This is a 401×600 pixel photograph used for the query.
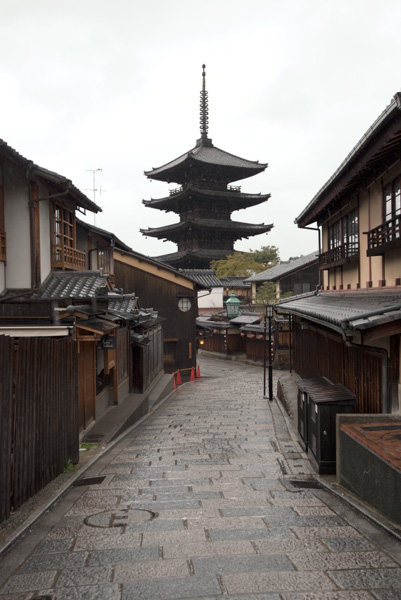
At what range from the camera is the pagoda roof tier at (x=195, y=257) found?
52125mm

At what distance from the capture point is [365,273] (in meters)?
13.8

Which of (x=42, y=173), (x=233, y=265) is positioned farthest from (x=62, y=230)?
(x=233, y=265)

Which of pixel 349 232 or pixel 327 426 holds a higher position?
pixel 349 232

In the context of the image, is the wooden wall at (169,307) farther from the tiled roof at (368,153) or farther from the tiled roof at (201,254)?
the tiled roof at (201,254)

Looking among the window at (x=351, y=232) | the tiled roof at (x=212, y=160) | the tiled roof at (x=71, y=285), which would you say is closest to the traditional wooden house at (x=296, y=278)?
the tiled roof at (x=212, y=160)

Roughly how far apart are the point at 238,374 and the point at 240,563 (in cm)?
2952

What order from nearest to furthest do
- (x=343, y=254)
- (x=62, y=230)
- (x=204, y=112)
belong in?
1. (x=343, y=254)
2. (x=62, y=230)
3. (x=204, y=112)

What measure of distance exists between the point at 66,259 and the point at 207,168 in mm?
38588

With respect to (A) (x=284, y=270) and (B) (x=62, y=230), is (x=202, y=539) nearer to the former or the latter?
(B) (x=62, y=230)

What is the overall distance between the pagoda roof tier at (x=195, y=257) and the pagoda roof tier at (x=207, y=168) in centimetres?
785

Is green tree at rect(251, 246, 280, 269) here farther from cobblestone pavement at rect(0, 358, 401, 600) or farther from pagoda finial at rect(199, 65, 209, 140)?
cobblestone pavement at rect(0, 358, 401, 600)

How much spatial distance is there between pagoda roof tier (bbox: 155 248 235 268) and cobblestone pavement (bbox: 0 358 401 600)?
1629 inches

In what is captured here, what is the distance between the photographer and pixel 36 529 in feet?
21.9

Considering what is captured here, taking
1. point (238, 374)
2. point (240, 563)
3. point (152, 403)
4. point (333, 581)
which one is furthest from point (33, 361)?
point (238, 374)
